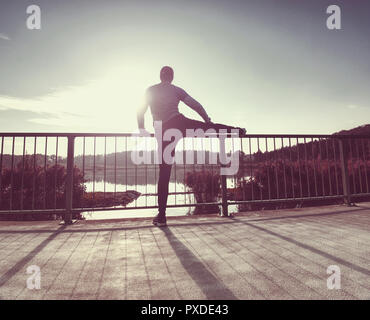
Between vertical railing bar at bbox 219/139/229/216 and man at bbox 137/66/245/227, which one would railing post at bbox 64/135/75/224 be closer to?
man at bbox 137/66/245/227

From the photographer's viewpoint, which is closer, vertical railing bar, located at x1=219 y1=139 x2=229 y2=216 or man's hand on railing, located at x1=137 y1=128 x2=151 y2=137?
man's hand on railing, located at x1=137 y1=128 x2=151 y2=137

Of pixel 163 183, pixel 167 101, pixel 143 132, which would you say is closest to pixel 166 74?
pixel 167 101

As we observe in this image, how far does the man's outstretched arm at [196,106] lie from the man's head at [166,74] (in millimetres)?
388

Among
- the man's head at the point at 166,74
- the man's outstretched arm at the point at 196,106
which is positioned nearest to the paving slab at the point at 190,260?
the man's outstretched arm at the point at 196,106

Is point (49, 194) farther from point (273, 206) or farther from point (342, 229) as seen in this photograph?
point (342, 229)

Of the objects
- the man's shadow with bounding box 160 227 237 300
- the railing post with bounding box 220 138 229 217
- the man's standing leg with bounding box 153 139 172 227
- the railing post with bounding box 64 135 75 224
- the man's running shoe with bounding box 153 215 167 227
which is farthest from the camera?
the railing post with bounding box 220 138 229 217

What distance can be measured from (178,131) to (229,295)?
2.38m

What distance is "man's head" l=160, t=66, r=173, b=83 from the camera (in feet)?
11.6

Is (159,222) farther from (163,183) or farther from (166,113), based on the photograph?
(166,113)

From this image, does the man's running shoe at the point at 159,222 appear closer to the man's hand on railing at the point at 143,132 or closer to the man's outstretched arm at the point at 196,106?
the man's hand on railing at the point at 143,132

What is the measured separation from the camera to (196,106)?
354cm

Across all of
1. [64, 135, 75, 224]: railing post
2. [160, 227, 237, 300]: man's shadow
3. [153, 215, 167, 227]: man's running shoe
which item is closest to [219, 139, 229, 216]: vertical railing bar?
[153, 215, 167, 227]: man's running shoe

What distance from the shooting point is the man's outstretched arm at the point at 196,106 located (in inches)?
139

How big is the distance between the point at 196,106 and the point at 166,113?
46 centimetres
